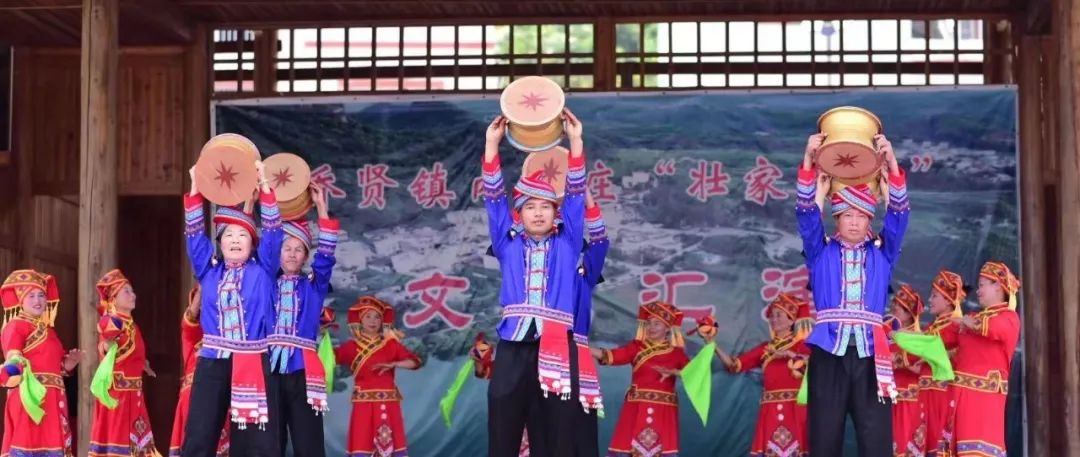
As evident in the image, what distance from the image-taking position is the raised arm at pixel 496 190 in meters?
6.20

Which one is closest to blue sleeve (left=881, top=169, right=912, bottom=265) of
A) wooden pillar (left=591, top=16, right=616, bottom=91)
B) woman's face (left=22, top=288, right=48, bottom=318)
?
wooden pillar (left=591, top=16, right=616, bottom=91)

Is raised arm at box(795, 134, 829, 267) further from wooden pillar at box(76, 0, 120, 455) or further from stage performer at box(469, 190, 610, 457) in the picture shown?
wooden pillar at box(76, 0, 120, 455)

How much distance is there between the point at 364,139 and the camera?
921cm

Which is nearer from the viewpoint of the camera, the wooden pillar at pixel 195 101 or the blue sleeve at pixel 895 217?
the blue sleeve at pixel 895 217

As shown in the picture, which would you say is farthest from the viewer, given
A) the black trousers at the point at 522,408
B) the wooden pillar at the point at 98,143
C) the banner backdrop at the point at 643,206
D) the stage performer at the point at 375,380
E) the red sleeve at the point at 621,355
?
the banner backdrop at the point at 643,206

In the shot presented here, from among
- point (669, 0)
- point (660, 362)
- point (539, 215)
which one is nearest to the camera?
point (539, 215)

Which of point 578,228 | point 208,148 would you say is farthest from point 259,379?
point 578,228

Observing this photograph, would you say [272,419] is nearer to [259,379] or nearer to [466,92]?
[259,379]

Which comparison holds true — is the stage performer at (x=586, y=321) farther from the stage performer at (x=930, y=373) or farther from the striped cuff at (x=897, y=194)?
the stage performer at (x=930, y=373)

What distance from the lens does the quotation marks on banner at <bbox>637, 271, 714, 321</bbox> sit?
9.02 meters

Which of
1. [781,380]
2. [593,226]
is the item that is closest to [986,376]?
[781,380]

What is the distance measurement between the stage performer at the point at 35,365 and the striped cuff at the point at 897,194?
4.01 meters

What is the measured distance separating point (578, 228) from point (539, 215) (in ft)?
0.56

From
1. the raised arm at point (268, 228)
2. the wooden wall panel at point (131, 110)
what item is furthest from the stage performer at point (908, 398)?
the wooden wall panel at point (131, 110)
